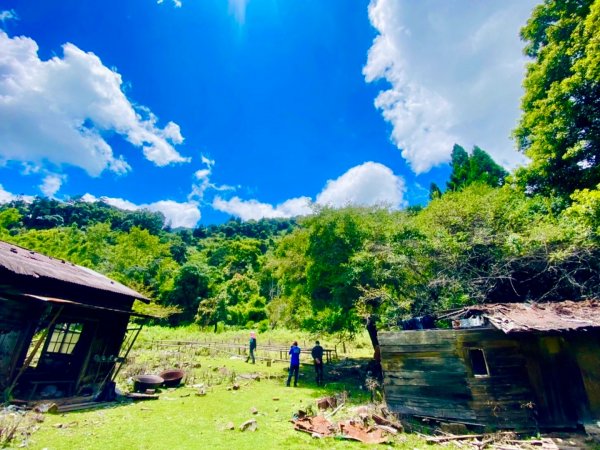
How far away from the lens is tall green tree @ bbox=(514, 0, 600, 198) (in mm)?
13969

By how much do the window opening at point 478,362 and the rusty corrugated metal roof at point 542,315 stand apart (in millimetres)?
1262

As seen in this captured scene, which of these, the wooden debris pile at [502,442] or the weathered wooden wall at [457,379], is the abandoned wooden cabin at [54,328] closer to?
the weathered wooden wall at [457,379]

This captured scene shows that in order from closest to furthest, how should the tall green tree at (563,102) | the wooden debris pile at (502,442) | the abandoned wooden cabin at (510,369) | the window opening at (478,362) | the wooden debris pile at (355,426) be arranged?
the wooden debris pile at (502,442), the wooden debris pile at (355,426), the abandoned wooden cabin at (510,369), the window opening at (478,362), the tall green tree at (563,102)

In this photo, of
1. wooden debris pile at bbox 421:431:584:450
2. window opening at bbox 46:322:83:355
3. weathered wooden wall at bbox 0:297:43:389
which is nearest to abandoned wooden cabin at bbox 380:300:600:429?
wooden debris pile at bbox 421:431:584:450

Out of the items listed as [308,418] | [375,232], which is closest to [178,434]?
[308,418]

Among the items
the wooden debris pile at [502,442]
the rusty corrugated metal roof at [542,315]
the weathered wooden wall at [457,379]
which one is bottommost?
the wooden debris pile at [502,442]

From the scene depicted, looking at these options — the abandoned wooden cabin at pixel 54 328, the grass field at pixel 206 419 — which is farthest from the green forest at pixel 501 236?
the grass field at pixel 206 419

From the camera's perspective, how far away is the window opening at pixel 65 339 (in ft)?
42.0

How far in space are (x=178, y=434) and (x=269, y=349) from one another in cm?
1830

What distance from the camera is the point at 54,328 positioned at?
39.8 ft

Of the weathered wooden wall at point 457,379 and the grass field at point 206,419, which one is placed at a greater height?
the weathered wooden wall at point 457,379

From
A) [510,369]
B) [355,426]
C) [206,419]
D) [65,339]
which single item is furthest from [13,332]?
[510,369]

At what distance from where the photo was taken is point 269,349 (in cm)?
2558

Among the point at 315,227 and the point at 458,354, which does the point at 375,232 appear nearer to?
the point at 315,227
